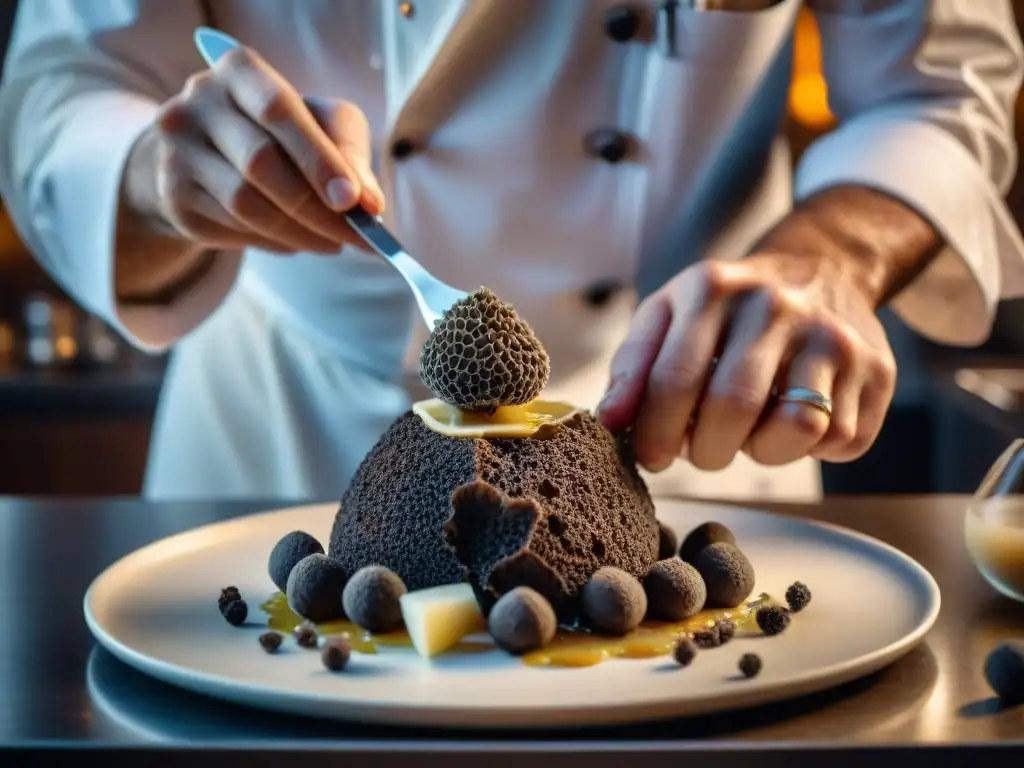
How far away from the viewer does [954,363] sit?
3.48 m

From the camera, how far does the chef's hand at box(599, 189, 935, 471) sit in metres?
0.97

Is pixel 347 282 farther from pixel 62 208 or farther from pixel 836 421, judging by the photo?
pixel 836 421

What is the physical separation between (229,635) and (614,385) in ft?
1.29

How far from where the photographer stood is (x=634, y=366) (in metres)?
1.00

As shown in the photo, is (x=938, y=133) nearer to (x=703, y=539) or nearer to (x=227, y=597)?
(x=703, y=539)

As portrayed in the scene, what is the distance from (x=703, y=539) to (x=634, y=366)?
0.16 m

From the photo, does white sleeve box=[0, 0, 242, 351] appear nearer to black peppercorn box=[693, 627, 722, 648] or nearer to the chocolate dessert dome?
the chocolate dessert dome

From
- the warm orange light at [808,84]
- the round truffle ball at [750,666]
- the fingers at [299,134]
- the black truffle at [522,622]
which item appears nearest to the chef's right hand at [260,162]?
the fingers at [299,134]

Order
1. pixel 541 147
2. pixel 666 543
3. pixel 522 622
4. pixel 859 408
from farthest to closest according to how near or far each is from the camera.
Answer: pixel 541 147, pixel 859 408, pixel 666 543, pixel 522 622

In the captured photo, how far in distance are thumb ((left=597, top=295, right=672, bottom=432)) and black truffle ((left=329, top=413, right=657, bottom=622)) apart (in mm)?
36

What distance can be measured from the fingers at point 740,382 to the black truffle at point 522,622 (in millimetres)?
297

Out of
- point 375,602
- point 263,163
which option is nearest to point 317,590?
point 375,602

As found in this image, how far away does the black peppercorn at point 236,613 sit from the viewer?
0.78 metres

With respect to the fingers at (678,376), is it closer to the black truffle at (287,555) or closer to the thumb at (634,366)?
the thumb at (634,366)
